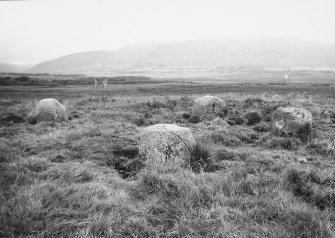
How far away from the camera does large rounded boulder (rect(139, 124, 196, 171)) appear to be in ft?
25.5

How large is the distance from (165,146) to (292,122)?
21.7 ft

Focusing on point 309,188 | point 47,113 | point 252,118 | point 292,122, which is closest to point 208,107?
point 252,118

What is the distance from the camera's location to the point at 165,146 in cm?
788

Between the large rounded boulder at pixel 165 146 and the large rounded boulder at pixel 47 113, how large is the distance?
908cm

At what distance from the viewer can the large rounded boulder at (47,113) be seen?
1555 cm

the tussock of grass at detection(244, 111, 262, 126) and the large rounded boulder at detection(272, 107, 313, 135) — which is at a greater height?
the large rounded boulder at detection(272, 107, 313, 135)

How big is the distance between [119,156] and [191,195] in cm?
455

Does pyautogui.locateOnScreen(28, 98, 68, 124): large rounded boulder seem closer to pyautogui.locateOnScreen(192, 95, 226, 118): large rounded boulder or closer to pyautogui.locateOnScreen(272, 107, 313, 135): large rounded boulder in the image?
pyautogui.locateOnScreen(192, 95, 226, 118): large rounded boulder

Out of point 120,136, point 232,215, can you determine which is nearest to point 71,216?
point 232,215

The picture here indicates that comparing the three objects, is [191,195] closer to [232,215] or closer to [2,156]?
[232,215]

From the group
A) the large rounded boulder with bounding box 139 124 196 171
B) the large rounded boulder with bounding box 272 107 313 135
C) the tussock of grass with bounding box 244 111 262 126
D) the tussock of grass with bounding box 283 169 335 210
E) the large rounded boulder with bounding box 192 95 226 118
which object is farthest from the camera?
the large rounded boulder with bounding box 192 95 226 118

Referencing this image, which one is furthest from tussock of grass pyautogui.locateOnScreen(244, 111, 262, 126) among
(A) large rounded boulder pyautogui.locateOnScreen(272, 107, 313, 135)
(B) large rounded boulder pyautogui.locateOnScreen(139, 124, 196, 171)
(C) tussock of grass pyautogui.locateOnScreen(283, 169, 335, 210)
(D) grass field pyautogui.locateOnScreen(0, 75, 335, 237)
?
(C) tussock of grass pyautogui.locateOnScreen(283, 169, 335, 210)

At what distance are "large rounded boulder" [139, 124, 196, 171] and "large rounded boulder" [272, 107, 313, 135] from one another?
5613 mm

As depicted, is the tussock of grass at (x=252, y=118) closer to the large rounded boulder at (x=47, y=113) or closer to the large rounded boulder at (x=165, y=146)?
the large rounded boulder at (x=165, y=146)
